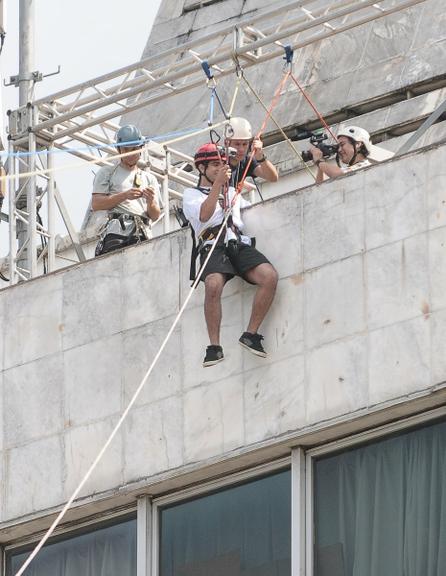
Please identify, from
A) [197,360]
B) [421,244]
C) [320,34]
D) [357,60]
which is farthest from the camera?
[357,60]

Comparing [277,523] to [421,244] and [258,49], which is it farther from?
[258,49]

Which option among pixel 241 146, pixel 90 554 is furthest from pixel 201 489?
pixel 241 146

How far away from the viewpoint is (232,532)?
1656 centimetres

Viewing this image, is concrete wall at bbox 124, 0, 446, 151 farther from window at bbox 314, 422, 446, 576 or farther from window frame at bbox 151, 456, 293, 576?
window at bbox 314, 422, 446, 576

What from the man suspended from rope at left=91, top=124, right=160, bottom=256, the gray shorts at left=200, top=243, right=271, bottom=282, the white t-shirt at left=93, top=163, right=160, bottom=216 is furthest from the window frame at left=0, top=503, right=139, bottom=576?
the white t-shirt at left=93, top=163, right=160, bottom=216

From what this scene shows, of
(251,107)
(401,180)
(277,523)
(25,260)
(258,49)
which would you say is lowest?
(277,523)

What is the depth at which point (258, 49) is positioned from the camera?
2144cm

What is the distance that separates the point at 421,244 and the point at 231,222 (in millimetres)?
1743

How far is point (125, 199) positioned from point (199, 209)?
8.44 ft

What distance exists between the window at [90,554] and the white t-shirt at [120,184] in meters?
3.38

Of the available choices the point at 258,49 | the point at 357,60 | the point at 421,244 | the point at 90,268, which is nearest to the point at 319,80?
the point at 357,60

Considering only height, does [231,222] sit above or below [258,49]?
below

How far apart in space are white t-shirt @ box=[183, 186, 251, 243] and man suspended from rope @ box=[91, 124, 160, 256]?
2.06m

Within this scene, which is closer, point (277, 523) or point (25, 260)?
point (277, 523)
